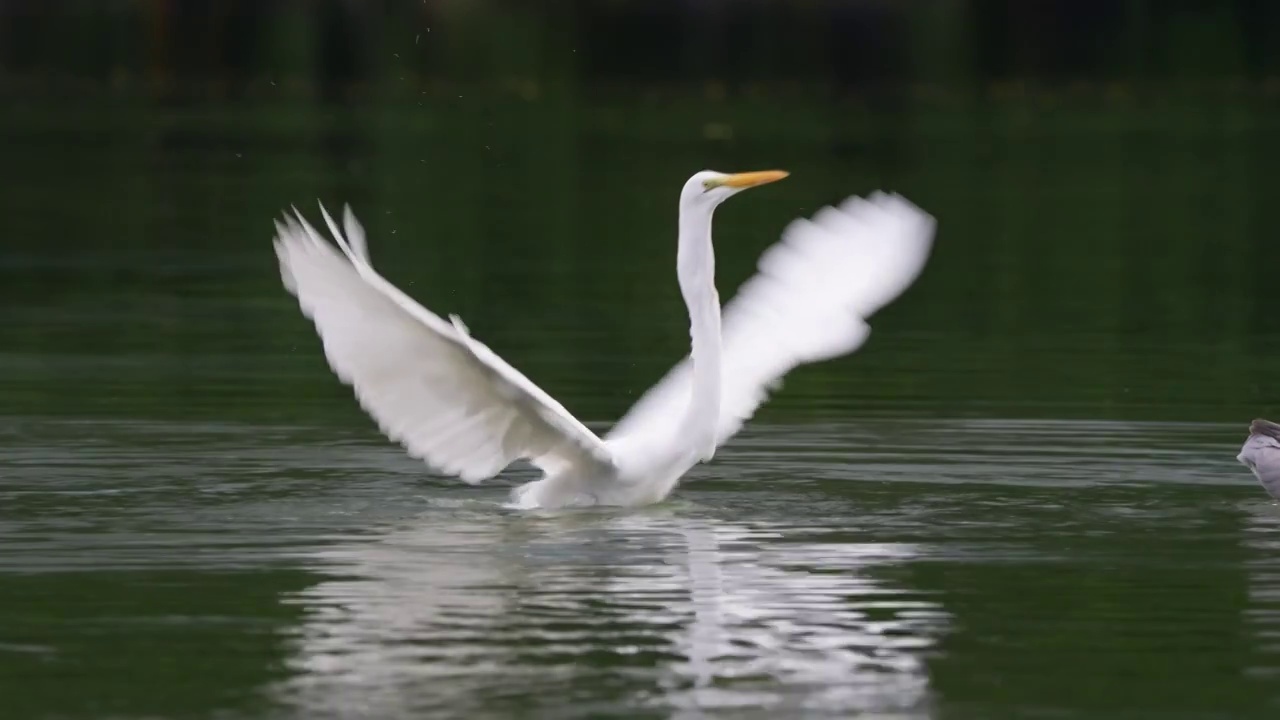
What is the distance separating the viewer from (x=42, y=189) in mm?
40250

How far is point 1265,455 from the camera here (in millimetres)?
14562

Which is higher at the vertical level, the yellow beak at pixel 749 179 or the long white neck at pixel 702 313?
the yellow beak at pixel 749 179

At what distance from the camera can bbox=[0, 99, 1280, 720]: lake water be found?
1046cm

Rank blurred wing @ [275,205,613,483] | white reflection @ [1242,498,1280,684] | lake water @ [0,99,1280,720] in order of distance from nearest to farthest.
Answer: lake water @ [0,99,1280,720], white reflection @ [1242,498,1280,684], blurred wing @ [275,205,613,483]

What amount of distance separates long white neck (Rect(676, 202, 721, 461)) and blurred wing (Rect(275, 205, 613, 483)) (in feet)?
1.90

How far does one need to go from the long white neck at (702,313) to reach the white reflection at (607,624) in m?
0.65

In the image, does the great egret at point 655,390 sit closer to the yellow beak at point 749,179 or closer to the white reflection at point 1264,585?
the yellow beak at point 749,179

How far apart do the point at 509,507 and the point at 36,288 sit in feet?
41.7

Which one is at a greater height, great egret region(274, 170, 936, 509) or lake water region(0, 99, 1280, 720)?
great egret region(274, 170, 936, 509)

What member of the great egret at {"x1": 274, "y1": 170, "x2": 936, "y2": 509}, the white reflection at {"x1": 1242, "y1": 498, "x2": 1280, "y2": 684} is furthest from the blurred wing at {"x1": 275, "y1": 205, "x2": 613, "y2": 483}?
the white reflection at {"x1": 1242, "y1": 498, "x2": 1280, "y2": 684}

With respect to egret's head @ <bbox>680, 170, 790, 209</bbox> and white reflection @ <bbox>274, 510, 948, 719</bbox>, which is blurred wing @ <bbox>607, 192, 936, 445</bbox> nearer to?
egret's head @ <bbox>680, 170, 790, 209</bbox>

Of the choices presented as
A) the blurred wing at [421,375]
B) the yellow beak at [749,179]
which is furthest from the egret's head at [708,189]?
the blurred wing at [421,375]

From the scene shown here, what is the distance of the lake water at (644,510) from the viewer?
1046cm

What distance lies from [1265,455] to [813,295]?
2.90 m
